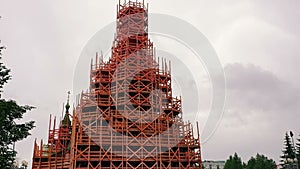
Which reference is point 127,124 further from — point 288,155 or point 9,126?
point 288,155

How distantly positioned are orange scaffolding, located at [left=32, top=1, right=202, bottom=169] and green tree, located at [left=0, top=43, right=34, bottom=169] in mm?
11289

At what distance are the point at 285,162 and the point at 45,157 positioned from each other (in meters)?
47.7

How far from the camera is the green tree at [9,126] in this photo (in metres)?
19.7

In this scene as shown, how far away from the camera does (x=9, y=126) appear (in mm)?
20562

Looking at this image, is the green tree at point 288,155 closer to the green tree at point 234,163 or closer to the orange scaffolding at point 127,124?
the green tree at point 234,163

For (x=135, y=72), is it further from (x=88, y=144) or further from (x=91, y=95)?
(x=88, y=144)

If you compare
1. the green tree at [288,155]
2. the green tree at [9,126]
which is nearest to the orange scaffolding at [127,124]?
the green tree at [9,126]

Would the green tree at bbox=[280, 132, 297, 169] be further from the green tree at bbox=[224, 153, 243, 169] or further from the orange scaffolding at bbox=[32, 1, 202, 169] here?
the orange scaffolding at bbox=[32, 1, 202, 169]

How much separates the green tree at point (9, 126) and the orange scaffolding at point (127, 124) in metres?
11.3

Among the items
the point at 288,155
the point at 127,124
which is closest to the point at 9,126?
the point at 127,124

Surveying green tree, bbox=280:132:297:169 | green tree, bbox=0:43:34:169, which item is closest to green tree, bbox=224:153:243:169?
green tree, bbox=280:132:297:169

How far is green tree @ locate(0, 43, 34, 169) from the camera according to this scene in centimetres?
1967

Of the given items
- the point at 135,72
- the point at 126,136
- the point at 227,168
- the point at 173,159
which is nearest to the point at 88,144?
the point at 126,136

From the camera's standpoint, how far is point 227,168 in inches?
3066
